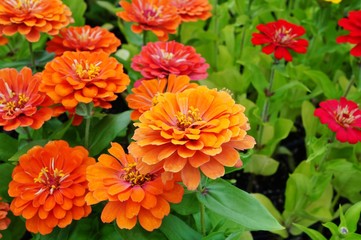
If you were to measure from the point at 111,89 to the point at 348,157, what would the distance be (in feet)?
2.61

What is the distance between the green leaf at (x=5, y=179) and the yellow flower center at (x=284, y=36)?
69 centimetres

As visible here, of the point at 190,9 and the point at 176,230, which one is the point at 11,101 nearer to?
the point at 176,230

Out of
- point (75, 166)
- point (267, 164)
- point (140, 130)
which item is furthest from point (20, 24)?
point (267, 164)

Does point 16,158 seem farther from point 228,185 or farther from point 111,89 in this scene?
point 228,185

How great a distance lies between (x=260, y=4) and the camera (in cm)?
148

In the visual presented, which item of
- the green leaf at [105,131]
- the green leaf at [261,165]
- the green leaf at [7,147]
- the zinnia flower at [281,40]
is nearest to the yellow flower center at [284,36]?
the zinnia flower at [281,40]

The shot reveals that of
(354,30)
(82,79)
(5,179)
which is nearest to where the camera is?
(82,79)

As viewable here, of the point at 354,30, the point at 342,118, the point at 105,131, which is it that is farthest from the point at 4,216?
the point at 354,30

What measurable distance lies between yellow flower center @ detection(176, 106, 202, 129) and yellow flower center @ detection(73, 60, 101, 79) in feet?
0.78

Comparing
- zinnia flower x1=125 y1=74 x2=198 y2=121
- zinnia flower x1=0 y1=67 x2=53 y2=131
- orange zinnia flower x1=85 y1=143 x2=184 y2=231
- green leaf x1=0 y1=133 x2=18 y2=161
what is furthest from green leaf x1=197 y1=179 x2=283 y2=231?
green leaf x1=0 y1=133 x2=18 y2=161

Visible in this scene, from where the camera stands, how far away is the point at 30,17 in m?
0.96

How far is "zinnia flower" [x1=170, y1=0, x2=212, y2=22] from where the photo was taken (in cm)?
124

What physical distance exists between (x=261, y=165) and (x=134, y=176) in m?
0.67

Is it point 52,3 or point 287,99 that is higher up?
point 52,3
